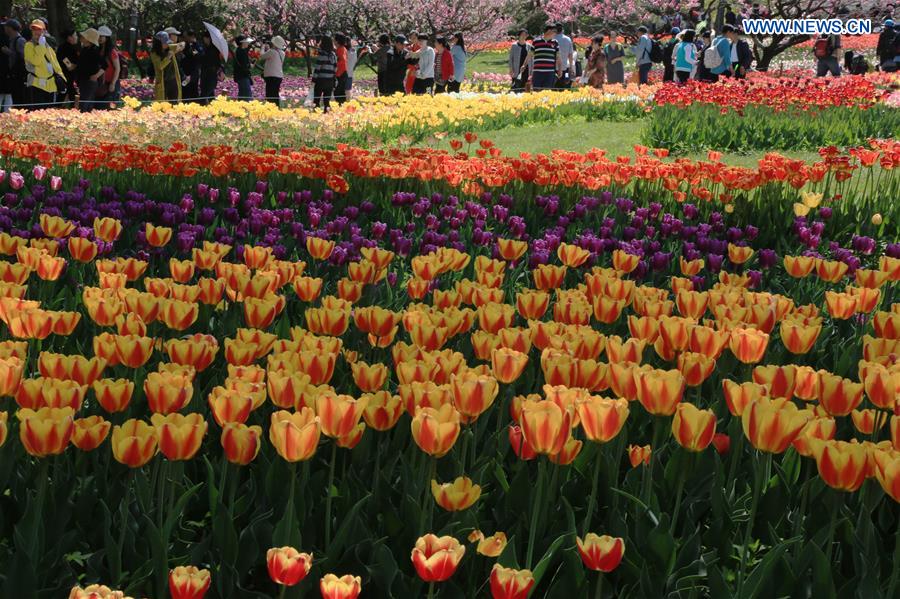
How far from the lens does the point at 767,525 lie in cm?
214

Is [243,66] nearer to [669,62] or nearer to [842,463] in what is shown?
[669,62]

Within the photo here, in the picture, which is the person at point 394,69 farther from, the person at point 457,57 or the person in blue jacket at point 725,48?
the person in blue jacket at point 725,48

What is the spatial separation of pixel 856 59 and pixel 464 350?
2707 cm

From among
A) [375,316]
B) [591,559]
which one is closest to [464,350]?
[375,316]

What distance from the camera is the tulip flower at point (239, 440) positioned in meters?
→ 1.81

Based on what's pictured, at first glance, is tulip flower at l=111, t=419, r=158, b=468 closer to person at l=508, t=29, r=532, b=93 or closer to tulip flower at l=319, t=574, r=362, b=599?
tulip flower at l=319, t=574, r=362, b=599

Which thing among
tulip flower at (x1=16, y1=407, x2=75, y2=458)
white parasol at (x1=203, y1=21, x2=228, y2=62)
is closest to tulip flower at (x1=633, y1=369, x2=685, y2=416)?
tulip flower at (x1=16, y1=407, x2=75, y2=458)

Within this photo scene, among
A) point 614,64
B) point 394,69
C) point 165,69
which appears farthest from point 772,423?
point 614,64

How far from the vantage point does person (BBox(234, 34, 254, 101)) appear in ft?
57.3

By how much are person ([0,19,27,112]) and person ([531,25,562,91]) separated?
28.8 ft

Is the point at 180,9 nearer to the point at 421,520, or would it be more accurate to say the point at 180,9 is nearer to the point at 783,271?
the point at 783,271

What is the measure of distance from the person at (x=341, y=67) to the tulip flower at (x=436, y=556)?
17.7m

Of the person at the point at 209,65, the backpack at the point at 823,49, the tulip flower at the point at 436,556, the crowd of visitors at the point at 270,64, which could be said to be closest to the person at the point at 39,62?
the crowd of visitors at the point at 270,64

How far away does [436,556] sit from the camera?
4.92ft
